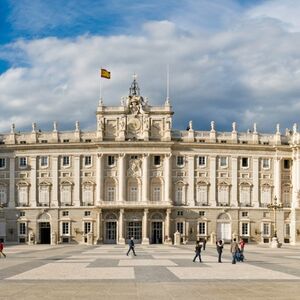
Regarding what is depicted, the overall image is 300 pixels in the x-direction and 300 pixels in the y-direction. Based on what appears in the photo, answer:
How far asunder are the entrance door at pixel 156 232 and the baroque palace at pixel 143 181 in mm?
149

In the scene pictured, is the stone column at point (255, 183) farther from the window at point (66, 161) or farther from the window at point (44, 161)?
the window at point (44, 161)

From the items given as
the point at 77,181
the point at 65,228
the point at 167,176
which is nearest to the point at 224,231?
the point at 167,176

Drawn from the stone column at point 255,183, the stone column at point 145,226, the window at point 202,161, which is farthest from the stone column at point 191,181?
the stone column at point 255,183

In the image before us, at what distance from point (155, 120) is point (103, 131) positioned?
810cm

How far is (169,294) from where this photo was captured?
26.2m

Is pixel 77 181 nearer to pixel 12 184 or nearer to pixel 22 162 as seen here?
pixel 22 162

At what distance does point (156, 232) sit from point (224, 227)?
34.3 feet

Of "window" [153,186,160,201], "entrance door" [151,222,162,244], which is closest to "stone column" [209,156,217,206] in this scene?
"window" [153,186,160,201]

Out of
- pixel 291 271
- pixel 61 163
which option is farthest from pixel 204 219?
pixel 291 271

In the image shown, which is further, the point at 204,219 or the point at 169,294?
the point at 204,219

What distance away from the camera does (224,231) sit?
104 m

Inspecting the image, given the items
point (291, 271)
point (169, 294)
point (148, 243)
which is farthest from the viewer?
point (148, 243)

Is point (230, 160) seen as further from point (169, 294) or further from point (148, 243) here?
point (169, 294)

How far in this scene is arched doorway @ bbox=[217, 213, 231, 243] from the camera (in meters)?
103
